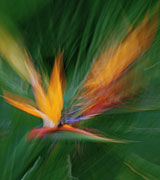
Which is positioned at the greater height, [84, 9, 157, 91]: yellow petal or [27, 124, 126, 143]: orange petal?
[84, 9, 157, 91]: yellow petal

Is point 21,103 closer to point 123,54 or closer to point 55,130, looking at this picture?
point 55,130

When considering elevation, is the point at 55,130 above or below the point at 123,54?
below

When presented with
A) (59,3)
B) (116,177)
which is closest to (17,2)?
(59,3)

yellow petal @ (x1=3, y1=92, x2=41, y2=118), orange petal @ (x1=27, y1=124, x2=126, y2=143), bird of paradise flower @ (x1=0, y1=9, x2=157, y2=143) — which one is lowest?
orange petal @ (x1=27, y1=124, x2=126, y2=143)

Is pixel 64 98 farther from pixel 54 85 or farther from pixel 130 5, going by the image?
pixel 130 5

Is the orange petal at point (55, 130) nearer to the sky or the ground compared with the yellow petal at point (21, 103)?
nearer to the ground

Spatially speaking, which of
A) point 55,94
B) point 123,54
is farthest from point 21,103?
point 123,54

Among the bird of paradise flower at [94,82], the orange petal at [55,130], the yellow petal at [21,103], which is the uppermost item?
the bird of paradise flower at [94,82]
